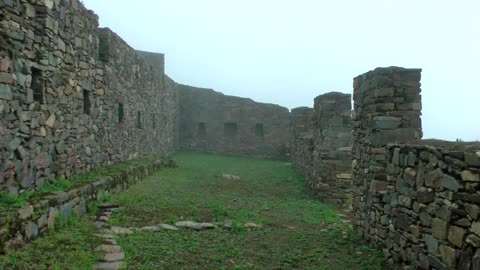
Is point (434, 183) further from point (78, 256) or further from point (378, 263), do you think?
point (78, 256)

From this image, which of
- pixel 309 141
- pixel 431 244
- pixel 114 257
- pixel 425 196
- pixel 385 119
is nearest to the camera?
pixel 431 244

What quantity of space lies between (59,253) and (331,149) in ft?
27.4

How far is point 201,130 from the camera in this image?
28.8 meters

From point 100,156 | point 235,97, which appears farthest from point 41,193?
point 235,97

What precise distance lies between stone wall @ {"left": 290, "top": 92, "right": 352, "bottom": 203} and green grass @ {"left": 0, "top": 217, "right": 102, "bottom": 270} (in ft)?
22.9

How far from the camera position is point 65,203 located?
6.97 metres

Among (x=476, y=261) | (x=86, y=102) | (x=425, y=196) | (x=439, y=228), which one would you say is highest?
(x=86, y=102)

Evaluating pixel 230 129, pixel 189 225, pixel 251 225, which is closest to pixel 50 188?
pixel 189 225

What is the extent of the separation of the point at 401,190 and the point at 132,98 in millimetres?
11005

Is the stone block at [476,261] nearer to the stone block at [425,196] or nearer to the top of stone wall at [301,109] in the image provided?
the stone block at [425,196]

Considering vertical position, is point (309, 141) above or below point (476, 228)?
above

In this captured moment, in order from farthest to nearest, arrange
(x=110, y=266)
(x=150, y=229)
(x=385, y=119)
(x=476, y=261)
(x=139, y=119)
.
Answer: (x=139, y=119), (x=150, y=229), (x=385, y=119), (x=110, y=266), (x=476, y=261)

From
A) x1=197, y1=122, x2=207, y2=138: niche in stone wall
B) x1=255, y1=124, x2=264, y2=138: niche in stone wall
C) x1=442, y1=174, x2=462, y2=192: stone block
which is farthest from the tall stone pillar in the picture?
x1=197, y1=122, x2=207, y2=138: niche in stone wall

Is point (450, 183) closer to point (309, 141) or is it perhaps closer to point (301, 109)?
point (309, 141)
